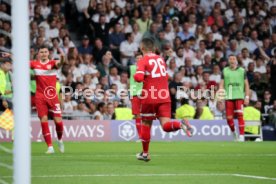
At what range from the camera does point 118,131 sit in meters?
21.7

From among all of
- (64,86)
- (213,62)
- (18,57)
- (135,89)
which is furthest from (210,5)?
(18,57)

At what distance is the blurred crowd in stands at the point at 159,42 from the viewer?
898 inches

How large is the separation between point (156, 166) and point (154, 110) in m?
1.35

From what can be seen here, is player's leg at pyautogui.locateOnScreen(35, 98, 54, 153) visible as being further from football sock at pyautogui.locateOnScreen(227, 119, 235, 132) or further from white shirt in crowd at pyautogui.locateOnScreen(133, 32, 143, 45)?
white shirt in crowd at pyautogui.locateOnScreen(133, 32, 143, 45)

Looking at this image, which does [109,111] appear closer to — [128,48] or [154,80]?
[128,48]

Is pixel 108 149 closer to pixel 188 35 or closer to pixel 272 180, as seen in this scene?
pixel 272 180

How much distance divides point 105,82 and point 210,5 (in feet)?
19.2

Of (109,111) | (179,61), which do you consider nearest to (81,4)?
(179,61)

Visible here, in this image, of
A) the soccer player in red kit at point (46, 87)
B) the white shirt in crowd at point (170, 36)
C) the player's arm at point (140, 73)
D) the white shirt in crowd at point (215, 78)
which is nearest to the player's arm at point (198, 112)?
the white shirt in crowd at point (215, 78)

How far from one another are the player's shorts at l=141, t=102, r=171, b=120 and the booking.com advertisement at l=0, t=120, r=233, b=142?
8280mm

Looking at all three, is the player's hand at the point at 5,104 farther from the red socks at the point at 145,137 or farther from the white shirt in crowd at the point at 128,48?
the white shirt in crowd at the point at 128,48

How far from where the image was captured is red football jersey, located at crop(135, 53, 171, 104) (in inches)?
504

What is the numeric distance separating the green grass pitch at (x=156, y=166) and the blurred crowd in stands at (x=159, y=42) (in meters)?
6.30

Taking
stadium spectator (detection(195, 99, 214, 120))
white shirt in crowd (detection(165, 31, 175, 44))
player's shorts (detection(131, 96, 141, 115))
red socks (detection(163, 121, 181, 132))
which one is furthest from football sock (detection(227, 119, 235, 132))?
red socks (detection(163, 121, 181, 132))
